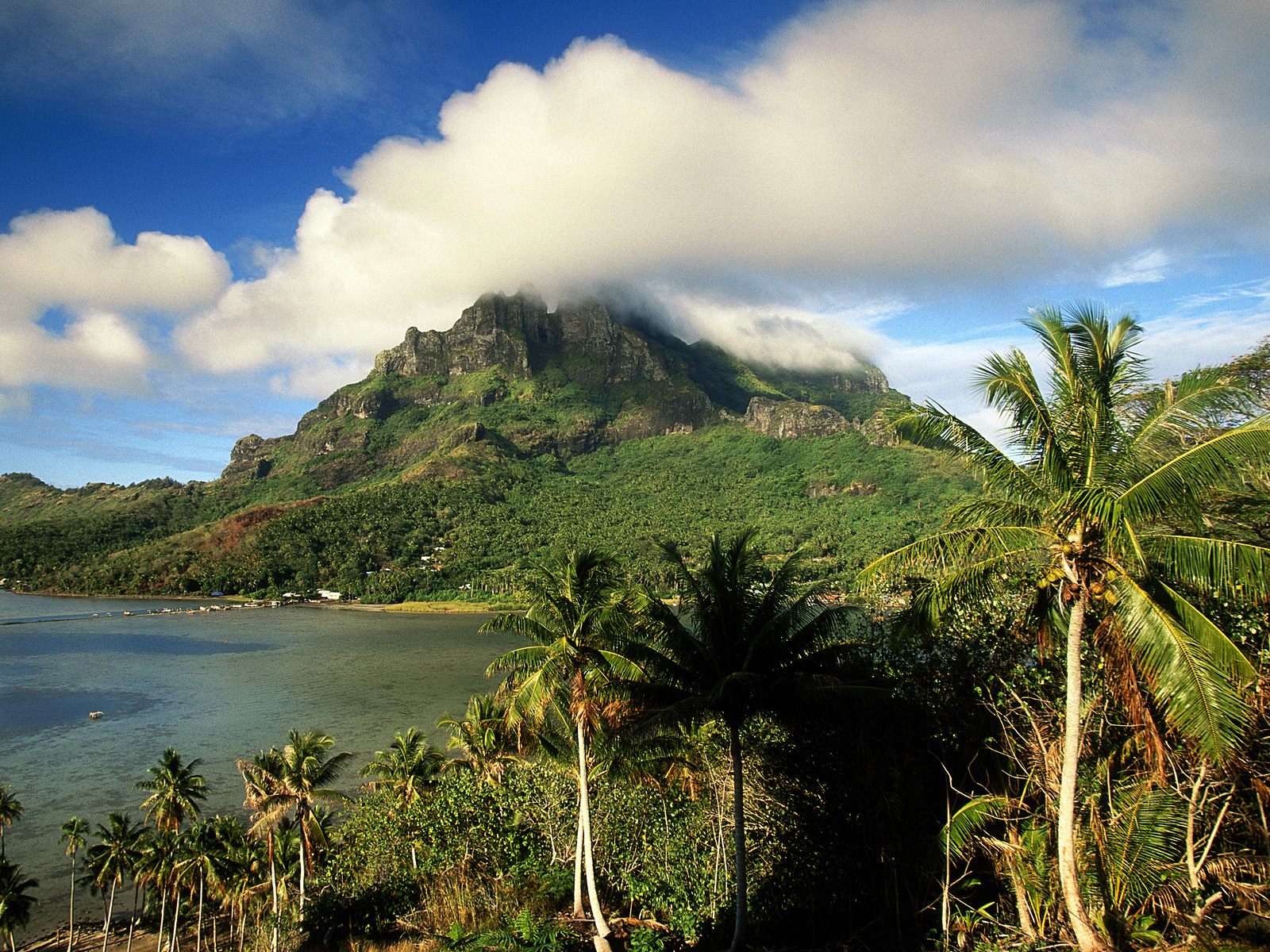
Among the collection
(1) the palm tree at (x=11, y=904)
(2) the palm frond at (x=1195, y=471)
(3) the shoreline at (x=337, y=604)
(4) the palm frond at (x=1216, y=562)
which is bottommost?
(1) the palm tree at (x=11, y=904)

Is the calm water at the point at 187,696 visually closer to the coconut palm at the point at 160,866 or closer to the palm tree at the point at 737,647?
the coconut palm at the point at 160,866

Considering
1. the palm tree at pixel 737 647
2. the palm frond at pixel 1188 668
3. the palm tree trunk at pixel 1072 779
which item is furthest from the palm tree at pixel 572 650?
the palm frond at pixel 1188 668

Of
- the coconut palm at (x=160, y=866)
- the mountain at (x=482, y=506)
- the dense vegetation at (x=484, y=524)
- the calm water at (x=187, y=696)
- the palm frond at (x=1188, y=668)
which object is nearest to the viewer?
the palm frond at (x=1188, y=668)

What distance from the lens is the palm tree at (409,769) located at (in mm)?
25344

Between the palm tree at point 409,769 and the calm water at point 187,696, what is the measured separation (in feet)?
26.1

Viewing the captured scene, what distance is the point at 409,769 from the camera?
25.9m

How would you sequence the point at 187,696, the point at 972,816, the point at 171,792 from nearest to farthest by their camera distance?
the point at 972,816 < the point at 171,792 < the point at 187,696

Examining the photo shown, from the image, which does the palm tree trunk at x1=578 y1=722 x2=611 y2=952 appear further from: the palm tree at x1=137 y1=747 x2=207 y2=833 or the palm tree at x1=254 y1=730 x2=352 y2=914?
the palm tree at x1=137 y1=747 x2=207 y2=833

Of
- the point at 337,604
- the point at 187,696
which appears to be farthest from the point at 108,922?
the point at 337,604

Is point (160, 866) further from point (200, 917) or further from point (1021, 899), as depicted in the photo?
point (1021, 899)

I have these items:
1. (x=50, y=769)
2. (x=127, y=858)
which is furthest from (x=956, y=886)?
(x=50, y=769)

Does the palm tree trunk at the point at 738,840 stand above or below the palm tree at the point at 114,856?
above

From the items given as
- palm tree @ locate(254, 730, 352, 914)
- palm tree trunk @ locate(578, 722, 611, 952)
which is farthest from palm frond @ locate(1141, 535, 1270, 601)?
palm tree @ locate(254, 730, 352, 914)

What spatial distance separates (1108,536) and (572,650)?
986 centimetres
